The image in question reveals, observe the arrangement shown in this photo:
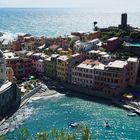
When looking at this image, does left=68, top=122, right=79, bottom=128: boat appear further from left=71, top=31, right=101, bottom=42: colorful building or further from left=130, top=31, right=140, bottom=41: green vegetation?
left=71, top=31, right=101, bottom=42: colorful building

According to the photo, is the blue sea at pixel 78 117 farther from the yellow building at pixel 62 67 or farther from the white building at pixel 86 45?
the white building at pixel 86 45

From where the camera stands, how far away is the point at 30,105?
102 metres

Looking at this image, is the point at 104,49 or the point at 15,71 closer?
the point at 15,71

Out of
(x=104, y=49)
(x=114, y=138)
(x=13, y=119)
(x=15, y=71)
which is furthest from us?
(x=104, y=49)

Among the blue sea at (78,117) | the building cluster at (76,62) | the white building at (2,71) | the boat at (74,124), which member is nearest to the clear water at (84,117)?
the blue sea at (78,117)

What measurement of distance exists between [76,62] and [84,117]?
28249mm

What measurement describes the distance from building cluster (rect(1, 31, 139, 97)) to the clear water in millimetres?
6783

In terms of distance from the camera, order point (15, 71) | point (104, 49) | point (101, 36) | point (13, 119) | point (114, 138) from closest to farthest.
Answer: point (114, 138) < point (13, 119) < point (15, 71) < point (104, 49) < point (101, 36)

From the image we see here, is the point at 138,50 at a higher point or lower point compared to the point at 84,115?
higher

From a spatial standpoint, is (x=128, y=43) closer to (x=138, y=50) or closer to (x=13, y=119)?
(x=138, y=50)

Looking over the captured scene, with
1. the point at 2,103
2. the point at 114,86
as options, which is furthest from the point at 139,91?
the point at 2,103

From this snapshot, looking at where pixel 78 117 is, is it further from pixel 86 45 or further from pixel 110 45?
pixel 110 45

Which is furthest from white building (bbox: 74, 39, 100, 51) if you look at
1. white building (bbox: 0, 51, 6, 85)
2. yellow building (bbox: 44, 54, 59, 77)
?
white building (bbox: 0, 51, 6, 85)

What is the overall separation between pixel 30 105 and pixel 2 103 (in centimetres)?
1029
